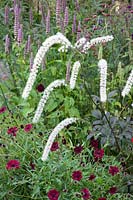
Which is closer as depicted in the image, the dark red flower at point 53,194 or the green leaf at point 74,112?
the dark red flower at point 53,194

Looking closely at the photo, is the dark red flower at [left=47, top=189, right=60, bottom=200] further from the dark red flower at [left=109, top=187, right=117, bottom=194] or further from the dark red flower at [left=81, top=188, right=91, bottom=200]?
the dark red flower at [left=109, top=187, right=117, bottom=194]

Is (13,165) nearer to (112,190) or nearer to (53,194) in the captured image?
(53,194)

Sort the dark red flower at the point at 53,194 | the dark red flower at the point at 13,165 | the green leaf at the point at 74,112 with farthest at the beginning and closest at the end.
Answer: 1. the green leaf at the point at 74,112
2. the dark red flower at the point at 13,165
3. the dark red flower at the point at 53,194

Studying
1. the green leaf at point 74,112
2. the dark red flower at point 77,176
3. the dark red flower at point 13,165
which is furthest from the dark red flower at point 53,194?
the green leaf at point 74,112

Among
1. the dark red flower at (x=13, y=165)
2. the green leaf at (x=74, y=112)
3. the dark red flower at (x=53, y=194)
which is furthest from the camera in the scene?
the green leaf at (x=74, y=112)

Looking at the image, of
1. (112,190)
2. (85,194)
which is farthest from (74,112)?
(85,194)

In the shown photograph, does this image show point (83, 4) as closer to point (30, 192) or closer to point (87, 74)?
point (87, 74)

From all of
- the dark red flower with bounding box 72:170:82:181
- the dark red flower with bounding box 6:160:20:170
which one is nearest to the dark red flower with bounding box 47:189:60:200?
the dark red flower with bounding box 72:170:82:181

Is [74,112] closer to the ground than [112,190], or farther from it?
farther from it

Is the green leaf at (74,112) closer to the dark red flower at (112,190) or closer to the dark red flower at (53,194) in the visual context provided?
the dark red flower at (112,190)

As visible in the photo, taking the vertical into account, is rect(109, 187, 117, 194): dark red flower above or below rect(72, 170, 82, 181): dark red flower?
below

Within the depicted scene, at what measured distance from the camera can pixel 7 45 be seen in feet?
12.8

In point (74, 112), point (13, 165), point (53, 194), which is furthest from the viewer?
point (74, 112)

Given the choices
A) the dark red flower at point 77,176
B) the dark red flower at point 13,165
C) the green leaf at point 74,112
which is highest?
the green leaf at point 74,112
